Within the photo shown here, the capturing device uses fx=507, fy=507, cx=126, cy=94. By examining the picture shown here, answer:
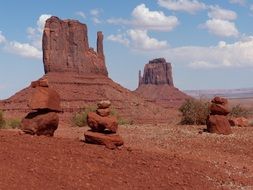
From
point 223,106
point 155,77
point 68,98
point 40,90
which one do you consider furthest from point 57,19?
point 40,90

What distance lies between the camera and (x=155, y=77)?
158 m

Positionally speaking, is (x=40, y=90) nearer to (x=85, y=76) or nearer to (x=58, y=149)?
(x=58, y=149)

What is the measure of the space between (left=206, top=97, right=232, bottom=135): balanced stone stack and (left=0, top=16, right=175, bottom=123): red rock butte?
189 ft

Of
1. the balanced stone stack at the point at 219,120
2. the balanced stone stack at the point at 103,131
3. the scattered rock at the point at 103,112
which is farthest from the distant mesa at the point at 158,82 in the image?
the balanced stone stack at the point at 103,131

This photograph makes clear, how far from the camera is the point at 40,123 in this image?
17594 millimetres

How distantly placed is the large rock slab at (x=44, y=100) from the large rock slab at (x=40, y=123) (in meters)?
0.29

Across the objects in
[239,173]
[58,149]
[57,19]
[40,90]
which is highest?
[57,19]

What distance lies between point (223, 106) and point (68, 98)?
59831 millimetres

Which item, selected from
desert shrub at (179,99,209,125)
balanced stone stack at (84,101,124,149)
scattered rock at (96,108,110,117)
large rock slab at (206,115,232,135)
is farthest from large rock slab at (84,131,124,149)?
desert shrub at (179,99,209,125)

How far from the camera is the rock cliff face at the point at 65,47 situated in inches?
4003

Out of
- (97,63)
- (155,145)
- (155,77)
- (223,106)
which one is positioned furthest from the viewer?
(155,77)

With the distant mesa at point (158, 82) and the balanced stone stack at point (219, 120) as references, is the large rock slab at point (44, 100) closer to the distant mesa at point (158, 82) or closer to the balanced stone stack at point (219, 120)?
the balanced stone stack at point (219, 120)

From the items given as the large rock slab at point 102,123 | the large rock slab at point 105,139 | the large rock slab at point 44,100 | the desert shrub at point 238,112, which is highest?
the large rock slab at point 44,100

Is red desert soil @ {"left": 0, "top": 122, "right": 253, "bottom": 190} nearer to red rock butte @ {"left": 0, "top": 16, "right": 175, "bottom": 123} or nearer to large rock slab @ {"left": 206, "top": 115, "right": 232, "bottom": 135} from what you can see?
large rock slab @ {"left": 206, "top": 115, "right": 232, "bottom": 135}
